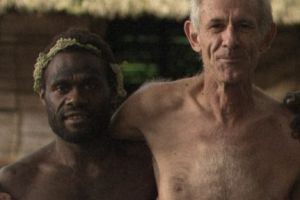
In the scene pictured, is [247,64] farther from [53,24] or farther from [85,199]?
[53,24]

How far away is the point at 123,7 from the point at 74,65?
2.21 metres

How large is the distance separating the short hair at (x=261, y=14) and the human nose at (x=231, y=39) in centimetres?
12

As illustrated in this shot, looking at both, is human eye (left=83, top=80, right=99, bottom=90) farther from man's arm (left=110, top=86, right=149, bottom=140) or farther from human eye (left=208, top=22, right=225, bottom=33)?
human eye (left=208, top=22, right=225, bottom=33)

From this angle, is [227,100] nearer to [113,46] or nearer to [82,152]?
[82,152]

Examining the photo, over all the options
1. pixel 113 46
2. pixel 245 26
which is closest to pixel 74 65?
pixel 245 26

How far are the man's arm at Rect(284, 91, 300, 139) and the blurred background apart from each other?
7.21 ft

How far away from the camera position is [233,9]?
366cm

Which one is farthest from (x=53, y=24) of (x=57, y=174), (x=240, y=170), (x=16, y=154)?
(x=240, y=170)

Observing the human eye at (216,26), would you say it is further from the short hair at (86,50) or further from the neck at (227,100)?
the short hair at (86,50)

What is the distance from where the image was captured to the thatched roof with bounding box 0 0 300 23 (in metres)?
6.00

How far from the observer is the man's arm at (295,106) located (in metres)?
3.76

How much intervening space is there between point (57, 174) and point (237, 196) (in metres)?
0.73

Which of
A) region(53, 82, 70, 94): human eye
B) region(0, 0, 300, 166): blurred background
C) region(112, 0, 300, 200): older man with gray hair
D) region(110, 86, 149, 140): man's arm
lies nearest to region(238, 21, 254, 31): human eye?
region(112, 0, 300, 200): older man with gray hair

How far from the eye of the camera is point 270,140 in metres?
3.83
